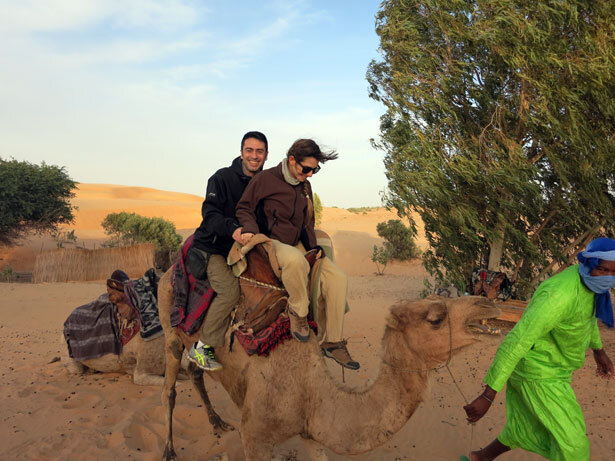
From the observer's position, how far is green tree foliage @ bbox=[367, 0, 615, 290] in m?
7.43

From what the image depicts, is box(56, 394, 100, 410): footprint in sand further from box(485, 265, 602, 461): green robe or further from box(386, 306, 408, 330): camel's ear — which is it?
box(485, 265, 602, 461): green robe

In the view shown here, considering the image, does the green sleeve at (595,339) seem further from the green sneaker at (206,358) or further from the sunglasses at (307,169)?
the green sneaker at (206,358)

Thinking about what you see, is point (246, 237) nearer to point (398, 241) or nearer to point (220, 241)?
point (220, 241)

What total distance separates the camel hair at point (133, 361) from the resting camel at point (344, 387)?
2.93 meters

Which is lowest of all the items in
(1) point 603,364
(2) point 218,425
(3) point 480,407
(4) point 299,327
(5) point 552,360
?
(2) point 218,425

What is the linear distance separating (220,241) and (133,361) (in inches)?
147

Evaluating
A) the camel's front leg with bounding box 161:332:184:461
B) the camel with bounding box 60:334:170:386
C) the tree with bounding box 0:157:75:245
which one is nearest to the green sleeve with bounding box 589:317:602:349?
the camel's front leg with bounding box 161:332:184:461

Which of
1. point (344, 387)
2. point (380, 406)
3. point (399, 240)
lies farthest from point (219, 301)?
point (399, 240)

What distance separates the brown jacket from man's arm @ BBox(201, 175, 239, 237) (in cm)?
16

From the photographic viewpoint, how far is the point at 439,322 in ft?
8.93

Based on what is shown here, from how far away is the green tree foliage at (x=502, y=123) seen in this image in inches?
293

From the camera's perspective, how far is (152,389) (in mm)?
6445

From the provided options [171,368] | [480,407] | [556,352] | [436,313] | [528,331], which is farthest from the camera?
[171,368]

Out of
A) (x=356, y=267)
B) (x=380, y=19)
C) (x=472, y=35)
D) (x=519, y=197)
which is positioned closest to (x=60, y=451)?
(x=519, y=197)
